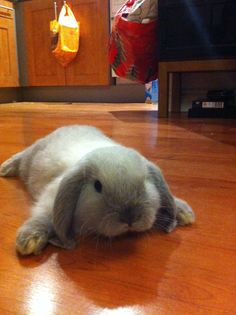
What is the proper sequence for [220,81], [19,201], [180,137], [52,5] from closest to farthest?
[19,201]
[180,137]
[220,81]
[52,5]

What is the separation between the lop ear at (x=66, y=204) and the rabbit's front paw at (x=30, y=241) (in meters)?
0.03

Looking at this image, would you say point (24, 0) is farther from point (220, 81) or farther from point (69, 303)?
point (69, 303)

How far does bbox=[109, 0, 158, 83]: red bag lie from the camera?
2.46 meters

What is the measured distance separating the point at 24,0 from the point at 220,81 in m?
2.67

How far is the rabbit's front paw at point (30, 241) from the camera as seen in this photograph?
572 millimetres

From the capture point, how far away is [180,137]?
1.64m

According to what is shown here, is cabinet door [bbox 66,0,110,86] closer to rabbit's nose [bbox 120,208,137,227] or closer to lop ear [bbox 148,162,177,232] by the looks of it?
lop ear [bbox 148,162,177,232]

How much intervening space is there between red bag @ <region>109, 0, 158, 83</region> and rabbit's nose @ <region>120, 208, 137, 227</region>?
215 centimetres

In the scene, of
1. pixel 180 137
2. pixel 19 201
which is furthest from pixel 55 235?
pixel 180 137

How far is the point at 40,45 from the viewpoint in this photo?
4.18m

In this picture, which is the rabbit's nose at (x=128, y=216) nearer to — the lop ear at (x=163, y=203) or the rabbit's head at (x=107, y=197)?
the rabbit's head at (x=107, y=197)

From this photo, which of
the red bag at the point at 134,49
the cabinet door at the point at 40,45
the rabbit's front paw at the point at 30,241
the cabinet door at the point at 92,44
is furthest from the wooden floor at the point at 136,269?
the cabinet door at the point at 40,45

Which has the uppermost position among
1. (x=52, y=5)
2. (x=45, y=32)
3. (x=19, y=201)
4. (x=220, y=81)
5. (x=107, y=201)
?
(x=52, y=5)

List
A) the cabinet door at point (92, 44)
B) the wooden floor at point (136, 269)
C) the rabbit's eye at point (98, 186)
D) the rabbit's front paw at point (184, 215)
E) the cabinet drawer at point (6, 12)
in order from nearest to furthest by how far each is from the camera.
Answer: the wooden floor at point (136, 269) → the rabbit's eye at point (98, 186) → the rabbit's front paw at point (184, 215) → the cabinet door at point (92, 44) → the cabinet drawer at point (6, 12)
